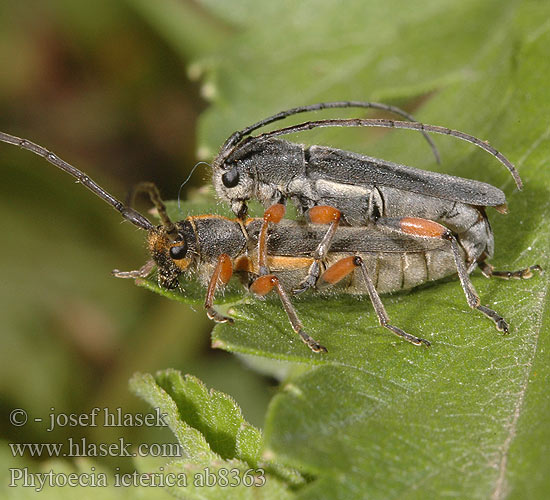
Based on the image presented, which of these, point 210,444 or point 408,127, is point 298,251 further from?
point 210,444

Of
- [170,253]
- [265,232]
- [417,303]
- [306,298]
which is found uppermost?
[265,232]

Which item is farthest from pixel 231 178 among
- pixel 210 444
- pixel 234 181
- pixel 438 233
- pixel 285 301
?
pixel 210 444

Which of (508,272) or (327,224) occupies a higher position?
(327,224)

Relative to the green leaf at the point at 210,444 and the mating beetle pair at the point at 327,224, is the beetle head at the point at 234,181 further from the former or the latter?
the green leaf at the point at 210,444

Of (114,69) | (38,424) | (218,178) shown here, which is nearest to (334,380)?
(218,178)

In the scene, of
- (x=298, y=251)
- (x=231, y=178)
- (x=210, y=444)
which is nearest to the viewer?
(x=210, y=444)

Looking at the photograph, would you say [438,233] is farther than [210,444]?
Yes

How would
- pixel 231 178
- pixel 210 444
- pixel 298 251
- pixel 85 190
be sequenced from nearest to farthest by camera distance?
pixel 210 444 < pixel 298 251 < pixel 231 178 < pixel 85 190
